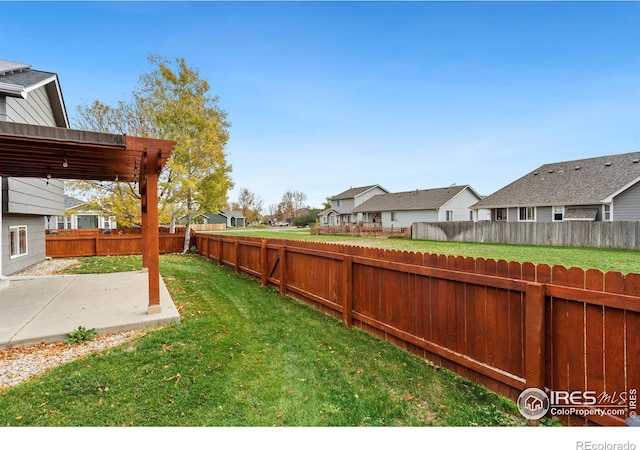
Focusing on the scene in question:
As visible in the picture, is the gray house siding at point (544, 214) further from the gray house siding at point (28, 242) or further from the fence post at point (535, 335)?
the gray house siding at point (28, 242)

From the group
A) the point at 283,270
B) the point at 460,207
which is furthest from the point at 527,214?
the point at 283,270

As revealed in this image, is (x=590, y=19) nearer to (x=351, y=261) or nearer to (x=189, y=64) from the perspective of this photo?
(x=351, y=261)

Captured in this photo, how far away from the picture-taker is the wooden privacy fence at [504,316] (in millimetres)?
2225

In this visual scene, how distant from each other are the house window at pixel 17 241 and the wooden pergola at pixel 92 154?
3.42m

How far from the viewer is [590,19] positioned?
7.68m

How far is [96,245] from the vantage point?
15555 mm

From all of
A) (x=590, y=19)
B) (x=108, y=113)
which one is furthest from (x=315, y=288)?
(x=108, y=113)

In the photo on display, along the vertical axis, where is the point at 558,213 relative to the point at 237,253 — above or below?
above

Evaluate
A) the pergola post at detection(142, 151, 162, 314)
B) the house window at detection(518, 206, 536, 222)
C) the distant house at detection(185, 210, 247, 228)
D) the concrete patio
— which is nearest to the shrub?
the concrete patio

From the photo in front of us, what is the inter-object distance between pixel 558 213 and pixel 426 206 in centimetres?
1234

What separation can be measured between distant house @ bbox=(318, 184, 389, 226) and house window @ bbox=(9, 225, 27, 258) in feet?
113

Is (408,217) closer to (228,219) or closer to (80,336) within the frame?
(80,336)

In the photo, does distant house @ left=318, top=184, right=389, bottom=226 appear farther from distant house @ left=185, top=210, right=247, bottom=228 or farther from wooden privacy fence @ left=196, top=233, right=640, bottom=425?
wooden privacy fence @ left=196, top=233, right=640, bottom=425

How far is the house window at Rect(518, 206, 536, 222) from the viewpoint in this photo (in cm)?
Answer: 2342
